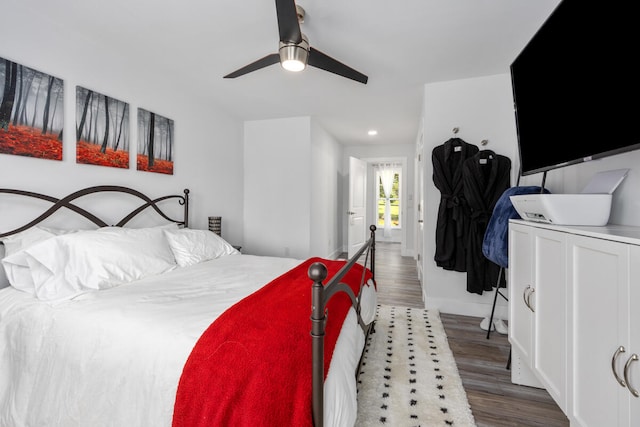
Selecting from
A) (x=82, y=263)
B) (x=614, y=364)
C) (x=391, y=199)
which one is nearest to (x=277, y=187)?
(x=82, y=263)

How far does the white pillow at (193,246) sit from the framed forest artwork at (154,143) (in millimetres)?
799

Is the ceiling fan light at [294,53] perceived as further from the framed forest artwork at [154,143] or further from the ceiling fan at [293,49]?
the framed forest artwork at [154,143]

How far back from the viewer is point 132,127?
102 inches

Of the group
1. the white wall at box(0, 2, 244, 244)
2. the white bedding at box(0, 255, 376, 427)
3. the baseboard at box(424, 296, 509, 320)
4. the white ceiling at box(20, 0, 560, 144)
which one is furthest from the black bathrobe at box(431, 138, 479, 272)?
the white wall at box(0, 2, 244, 244)

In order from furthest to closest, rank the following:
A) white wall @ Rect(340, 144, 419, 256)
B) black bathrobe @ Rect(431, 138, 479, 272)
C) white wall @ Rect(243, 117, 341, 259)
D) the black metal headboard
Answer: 1. white wall @ Rect(340, 144, 419, 256)
2. white wall @ Rect(243, 117, 341, 259)
3. black bathrobe @ Rect(431, 138, 479, 272)
4. the black metal headboard

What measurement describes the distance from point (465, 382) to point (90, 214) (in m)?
2.96

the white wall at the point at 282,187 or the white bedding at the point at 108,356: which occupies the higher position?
the white wall at the point at 282,187

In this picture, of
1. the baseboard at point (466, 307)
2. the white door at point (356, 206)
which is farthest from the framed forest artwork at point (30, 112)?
the white door at point (356, 206)

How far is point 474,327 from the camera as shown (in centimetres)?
267

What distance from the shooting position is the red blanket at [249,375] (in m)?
0.87

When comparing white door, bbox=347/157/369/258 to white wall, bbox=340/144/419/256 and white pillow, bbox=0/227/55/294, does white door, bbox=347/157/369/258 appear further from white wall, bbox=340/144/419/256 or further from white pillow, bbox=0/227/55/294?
white pillow, bbox=0/227/55/294

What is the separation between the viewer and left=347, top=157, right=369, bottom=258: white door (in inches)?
215

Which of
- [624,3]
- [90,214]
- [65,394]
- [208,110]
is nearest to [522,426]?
[624,3]

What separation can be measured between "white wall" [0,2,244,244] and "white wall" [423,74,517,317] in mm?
2613
